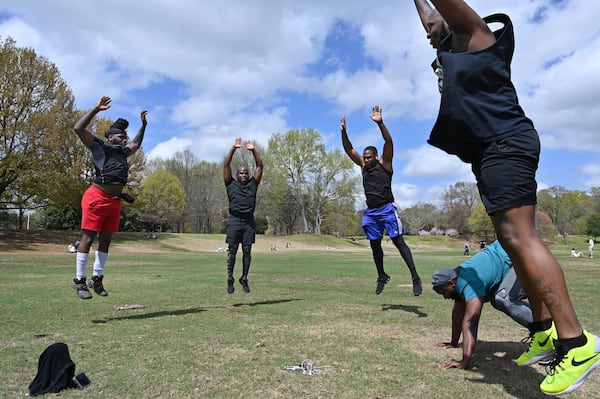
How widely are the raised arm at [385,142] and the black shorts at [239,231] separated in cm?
298

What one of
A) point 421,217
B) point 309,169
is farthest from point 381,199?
point 421,217

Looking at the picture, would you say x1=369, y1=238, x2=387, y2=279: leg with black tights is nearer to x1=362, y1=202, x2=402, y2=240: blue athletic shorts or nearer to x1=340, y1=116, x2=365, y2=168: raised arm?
x1=362, y1=202, x2=402, y2=240: blue athletic shorts

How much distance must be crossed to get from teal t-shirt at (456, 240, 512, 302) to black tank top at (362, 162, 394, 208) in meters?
2.64

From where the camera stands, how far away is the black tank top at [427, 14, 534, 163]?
279 centimetres

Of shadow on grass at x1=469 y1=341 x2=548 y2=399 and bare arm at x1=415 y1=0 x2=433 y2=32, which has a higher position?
bare arm at x1=415 y1=0 x2=433 y2=32

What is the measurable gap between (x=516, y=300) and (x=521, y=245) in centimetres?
191

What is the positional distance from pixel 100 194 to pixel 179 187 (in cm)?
6208

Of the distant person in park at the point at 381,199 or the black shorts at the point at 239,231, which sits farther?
the black shorts at the point at 239,231

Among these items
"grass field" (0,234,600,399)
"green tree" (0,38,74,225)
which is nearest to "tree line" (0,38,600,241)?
"green tree" (0,38,74,225)

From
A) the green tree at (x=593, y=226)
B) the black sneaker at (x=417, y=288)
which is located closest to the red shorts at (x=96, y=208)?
the black sneaker at (x=417, y=288)

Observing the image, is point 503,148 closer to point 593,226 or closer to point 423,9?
point 423,9

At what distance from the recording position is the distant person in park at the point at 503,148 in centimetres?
262

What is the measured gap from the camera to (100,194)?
256 inches

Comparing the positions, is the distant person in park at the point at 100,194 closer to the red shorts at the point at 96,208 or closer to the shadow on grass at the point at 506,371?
the red shorts at the point at 96,208
